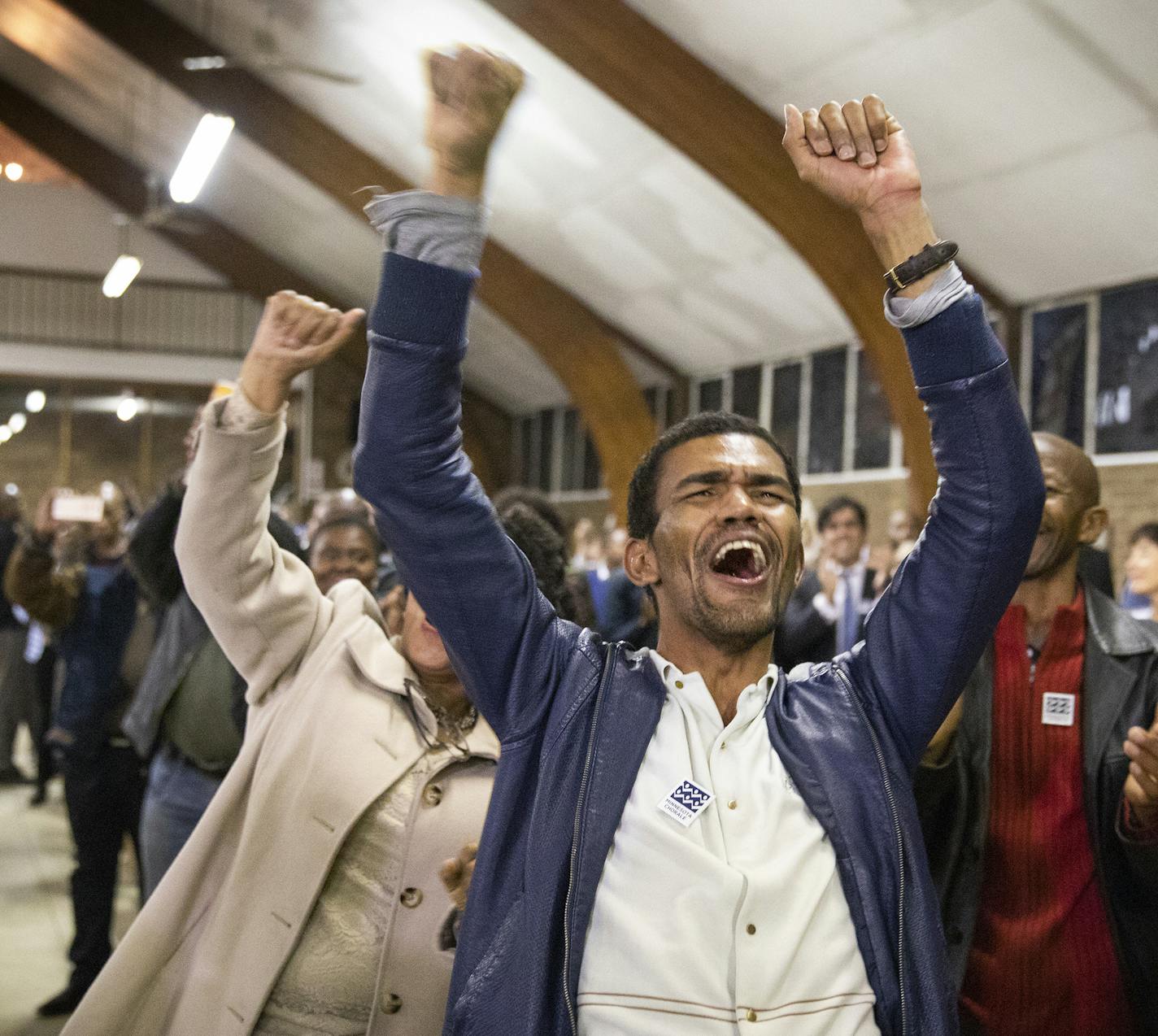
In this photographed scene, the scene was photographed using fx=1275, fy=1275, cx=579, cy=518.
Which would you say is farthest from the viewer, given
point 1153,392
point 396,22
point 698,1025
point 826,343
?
point 826,343

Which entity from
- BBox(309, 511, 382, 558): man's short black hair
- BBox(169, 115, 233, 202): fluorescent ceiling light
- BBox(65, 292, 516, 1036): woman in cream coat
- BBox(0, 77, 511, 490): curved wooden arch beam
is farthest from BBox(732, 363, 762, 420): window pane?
BBox(65, 292, 516, 1036): woman in cream coat

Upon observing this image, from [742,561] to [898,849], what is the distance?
374mm

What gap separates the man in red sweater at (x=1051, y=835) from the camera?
190 cm

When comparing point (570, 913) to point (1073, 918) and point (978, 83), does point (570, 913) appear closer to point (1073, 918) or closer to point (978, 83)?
point (1073, 918)

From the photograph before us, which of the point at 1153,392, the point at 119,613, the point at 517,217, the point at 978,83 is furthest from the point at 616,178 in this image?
the point at 119,613

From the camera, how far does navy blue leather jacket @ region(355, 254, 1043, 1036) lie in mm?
1308

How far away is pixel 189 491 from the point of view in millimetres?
1727

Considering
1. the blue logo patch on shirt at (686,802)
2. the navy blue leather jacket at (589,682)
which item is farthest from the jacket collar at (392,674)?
the blue logo patch on shirt at (686,802)

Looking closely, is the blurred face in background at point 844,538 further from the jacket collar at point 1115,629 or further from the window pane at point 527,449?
the window pane at point 527,449

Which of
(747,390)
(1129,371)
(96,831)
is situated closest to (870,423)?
(747,390)

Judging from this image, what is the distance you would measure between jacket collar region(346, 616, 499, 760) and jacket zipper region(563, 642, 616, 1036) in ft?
1.67

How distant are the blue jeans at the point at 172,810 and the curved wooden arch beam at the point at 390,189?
7.18 metres

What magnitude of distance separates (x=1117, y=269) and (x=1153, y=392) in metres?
0.74

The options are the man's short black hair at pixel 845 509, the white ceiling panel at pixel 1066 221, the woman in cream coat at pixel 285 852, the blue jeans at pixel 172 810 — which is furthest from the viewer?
the white ceiling panel at pixel 1066 221
